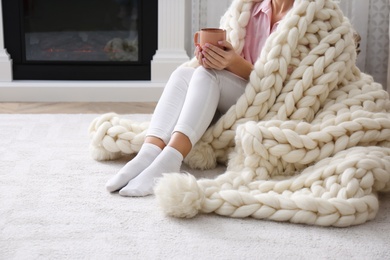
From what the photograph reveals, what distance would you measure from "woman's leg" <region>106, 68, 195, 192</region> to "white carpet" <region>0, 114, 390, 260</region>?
61 millimetres

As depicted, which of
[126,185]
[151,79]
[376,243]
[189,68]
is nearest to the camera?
[376,243]

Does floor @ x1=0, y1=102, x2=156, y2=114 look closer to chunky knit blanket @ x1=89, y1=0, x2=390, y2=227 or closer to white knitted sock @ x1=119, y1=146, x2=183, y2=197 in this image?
chunky knit blanket @ x1=89, y1=0, x2=390, y2=227

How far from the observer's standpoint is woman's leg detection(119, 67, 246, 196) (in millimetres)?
1744

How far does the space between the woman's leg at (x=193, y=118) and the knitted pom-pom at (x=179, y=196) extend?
0.55ft

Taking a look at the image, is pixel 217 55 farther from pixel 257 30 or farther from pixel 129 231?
pixel 129 231

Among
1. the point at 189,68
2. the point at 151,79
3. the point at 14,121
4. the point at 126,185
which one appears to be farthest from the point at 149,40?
the point at 126,185

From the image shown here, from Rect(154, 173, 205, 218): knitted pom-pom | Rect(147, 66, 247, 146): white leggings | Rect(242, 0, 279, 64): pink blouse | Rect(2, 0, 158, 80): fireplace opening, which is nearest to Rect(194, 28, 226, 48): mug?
Rect(147, 66, 247, 146): white leggings

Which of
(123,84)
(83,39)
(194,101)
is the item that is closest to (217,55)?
(194,101)

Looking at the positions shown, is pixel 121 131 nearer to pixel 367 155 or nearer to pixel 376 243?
pixel 367 155

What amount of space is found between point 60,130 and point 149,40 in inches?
38.5

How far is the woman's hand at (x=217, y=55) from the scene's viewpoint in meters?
1.84

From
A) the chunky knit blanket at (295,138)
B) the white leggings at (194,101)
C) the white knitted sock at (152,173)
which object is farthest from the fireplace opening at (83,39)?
the white knitted sock at (152,173)

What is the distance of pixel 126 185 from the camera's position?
5.82ft

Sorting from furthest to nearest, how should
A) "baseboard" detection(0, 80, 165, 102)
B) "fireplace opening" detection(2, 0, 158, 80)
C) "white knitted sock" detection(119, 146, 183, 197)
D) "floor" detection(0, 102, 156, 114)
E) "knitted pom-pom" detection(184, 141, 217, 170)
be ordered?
"fireplace opening" detection(2, 0, 158, 80)
"baseboard" detection(0, 80, 165, 102)
"floor" detection(0, 102, 156, 114)
"knitted pom-pom" detection(184, 141, 217, 170)
"white knitted sock" detection(119, 146, 183, 197)
